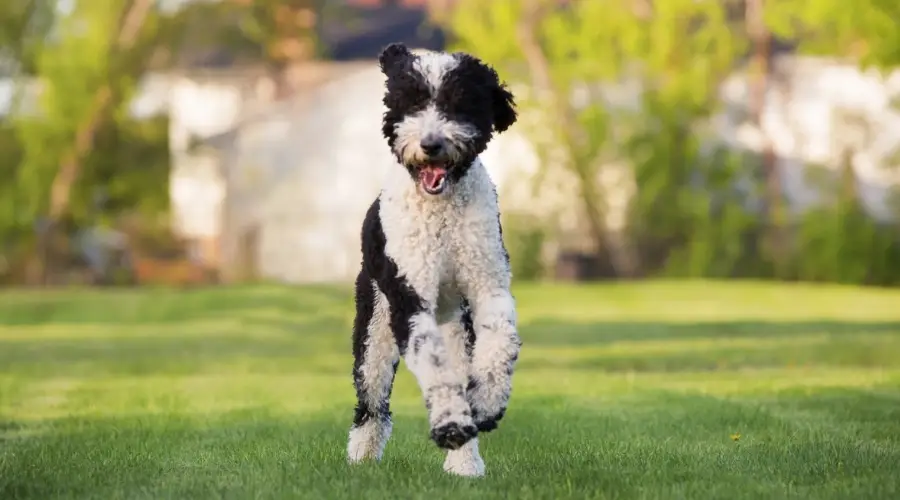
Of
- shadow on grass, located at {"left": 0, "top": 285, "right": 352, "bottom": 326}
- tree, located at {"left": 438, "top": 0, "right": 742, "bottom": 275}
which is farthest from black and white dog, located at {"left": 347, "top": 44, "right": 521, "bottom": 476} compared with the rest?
tree, located at {"left": 438, "top": 0, "right": 742, "bottom": 275}

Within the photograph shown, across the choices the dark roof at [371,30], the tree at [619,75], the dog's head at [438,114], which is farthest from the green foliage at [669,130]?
the dog's head at [438,114]

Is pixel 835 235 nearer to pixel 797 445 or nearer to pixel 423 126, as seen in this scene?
pixel 797 445

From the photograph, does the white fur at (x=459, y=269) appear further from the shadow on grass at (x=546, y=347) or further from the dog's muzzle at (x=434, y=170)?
the shadow on grass at (x=546, y=347)

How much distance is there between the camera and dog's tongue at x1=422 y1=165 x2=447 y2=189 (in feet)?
20.2

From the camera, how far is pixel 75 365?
1562cm

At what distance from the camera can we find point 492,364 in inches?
240

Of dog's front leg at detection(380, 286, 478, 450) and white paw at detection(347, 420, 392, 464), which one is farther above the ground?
dog's front leg at detection(380, 286, 478, 450)

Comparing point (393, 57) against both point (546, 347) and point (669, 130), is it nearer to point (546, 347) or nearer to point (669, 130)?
point (546, 347)

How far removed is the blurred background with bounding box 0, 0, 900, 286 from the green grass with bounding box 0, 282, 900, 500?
6135mm

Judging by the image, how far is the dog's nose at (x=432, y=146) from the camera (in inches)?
236

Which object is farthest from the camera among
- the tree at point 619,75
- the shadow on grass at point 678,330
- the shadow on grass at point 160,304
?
the tree at point 619,75

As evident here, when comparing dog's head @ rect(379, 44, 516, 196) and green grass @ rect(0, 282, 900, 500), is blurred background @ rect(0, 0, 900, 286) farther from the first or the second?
dog's head @ rect(379, 44, 516, 196)

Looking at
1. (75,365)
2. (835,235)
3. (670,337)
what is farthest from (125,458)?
(835,235)

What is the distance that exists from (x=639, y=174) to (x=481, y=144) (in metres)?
23.7
